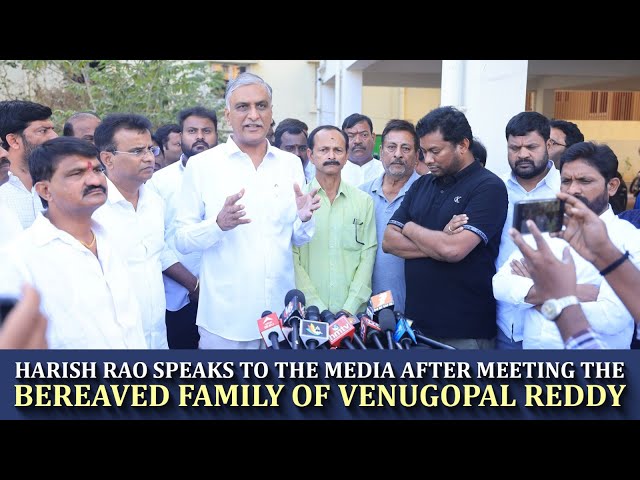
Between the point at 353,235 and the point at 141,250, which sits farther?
the point at 353,235

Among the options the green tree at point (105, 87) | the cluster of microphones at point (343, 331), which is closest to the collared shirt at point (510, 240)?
the cluster of microphones at point (343, 331)

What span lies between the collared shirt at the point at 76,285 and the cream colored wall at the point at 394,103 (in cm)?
1493

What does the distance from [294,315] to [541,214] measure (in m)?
1.21

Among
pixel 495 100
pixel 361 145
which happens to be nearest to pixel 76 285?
pixel 495 100

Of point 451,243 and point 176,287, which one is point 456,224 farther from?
point 176,287

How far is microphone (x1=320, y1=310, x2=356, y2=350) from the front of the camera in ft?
10.6

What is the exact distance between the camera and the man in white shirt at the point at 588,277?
10.1 ft

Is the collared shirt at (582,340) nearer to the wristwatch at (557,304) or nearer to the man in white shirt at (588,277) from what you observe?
the wristwatch at (557,304)

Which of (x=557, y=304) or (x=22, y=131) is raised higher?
(x=22, y=131)

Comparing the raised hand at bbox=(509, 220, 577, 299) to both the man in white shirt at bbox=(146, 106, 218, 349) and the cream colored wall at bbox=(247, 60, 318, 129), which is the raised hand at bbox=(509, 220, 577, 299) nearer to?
the man in white shirt at bbox=(146, 106, 218, 349)

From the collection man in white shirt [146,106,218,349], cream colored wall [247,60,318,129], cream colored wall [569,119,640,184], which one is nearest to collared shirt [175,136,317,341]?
man in white shirt [146,106,218,349]

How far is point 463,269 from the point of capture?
3.58m

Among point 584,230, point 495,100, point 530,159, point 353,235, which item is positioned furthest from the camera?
point 495,100

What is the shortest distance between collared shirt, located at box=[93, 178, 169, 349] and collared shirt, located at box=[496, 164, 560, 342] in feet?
5.72
